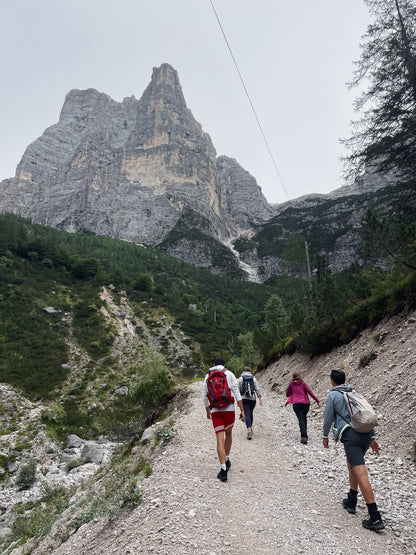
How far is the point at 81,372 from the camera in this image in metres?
38.0

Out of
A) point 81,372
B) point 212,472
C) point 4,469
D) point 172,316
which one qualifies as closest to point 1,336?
point 81,372

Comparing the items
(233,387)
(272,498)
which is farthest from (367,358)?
(272,498)

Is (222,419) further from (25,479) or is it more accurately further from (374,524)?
(25,479)

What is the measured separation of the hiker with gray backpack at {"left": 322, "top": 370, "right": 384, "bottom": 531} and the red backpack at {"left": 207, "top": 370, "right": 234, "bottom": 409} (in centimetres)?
178

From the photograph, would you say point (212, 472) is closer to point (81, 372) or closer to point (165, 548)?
point (165, 548)

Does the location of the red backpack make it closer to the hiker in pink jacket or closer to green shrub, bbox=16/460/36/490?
the hiker in pink jacket

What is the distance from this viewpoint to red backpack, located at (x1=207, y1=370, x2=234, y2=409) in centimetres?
550

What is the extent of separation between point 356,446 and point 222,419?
238cm

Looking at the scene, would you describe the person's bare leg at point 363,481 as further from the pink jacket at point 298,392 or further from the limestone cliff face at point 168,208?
the limestone cliff face at point 168,208

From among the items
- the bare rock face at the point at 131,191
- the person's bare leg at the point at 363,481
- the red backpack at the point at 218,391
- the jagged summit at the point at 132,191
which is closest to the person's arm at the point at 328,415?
the person's bare leg at the point at 363,481

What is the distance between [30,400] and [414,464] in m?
35.0

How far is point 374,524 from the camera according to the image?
3.72 metres

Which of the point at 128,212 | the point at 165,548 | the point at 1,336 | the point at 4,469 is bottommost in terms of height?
the point at 4,469

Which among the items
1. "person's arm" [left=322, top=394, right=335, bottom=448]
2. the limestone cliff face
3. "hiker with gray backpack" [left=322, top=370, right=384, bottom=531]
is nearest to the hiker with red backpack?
"person's arm" [left=322, top=394, right=335, bottom=448]
